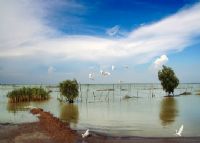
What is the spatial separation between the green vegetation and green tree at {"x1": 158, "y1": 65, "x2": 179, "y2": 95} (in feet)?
83.1

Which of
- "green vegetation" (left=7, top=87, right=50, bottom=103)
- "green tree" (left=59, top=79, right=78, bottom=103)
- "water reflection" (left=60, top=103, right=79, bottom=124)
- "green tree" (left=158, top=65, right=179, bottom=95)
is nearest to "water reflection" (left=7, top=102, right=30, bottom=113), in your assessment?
"water reflection" (left=60, top=103, right=79, bottom=124)

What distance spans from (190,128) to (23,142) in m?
11.4

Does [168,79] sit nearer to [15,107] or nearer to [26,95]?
[26,95]

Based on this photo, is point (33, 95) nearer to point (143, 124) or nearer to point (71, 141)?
point (143, 124)

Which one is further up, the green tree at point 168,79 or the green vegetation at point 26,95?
the green tree at point 168,79

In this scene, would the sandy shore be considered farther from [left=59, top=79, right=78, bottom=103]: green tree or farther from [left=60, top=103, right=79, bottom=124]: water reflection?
[left=59, top=79, right=78, bottom=103]: green tree

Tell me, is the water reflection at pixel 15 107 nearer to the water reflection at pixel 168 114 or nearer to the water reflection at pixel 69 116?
the water reflection at pixel 69 116

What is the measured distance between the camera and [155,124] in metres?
24.7

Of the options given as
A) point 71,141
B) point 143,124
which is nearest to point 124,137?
point 71,141

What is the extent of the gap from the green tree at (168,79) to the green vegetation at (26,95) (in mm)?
25337

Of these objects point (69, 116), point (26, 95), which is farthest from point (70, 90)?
point (69, 116)

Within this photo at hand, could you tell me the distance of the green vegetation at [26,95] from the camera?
51562 mm

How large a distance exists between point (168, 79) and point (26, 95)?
29646mm

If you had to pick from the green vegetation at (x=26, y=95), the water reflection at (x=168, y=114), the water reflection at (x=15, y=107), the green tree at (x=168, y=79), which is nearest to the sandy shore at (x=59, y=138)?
the water reflection at (x=168, y=114)
